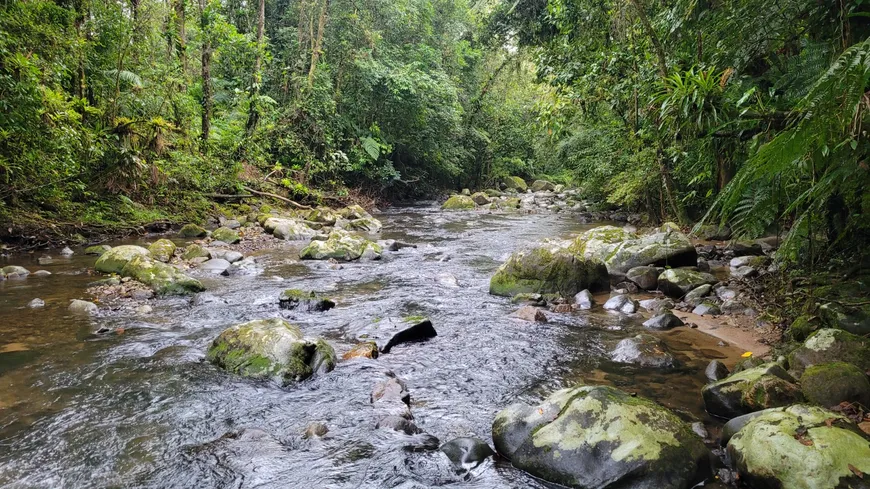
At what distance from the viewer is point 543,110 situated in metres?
10.0

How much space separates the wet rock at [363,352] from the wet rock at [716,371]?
9.09ft

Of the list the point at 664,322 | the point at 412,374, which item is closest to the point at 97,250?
the point at 412,374

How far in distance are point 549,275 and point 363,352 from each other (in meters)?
3.22

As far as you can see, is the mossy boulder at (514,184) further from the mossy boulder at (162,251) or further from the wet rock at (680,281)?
the wet rock at (680,281)

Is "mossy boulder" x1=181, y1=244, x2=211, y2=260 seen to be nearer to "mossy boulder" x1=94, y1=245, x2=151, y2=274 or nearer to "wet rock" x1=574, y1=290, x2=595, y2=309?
"mossy boulder" x1=94, y1=245, x2=151, y2=274

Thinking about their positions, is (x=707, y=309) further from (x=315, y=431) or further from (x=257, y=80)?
(x=257, y=80)

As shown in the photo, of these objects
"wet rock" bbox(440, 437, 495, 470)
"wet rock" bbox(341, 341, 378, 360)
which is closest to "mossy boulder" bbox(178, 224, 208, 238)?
"wet rock" bbox(341, 341, 378, 360)

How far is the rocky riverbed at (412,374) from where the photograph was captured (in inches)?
110

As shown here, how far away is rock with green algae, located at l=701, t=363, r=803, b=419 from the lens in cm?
319

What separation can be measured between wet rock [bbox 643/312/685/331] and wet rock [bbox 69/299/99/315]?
6031 millimetres

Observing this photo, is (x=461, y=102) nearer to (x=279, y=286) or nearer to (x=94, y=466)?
(x=279, y=286)

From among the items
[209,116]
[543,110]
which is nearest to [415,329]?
[543,110]

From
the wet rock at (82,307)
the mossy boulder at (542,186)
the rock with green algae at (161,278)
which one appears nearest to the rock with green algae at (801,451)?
the wet rock at (82,307)

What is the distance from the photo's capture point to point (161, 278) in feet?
21.9
